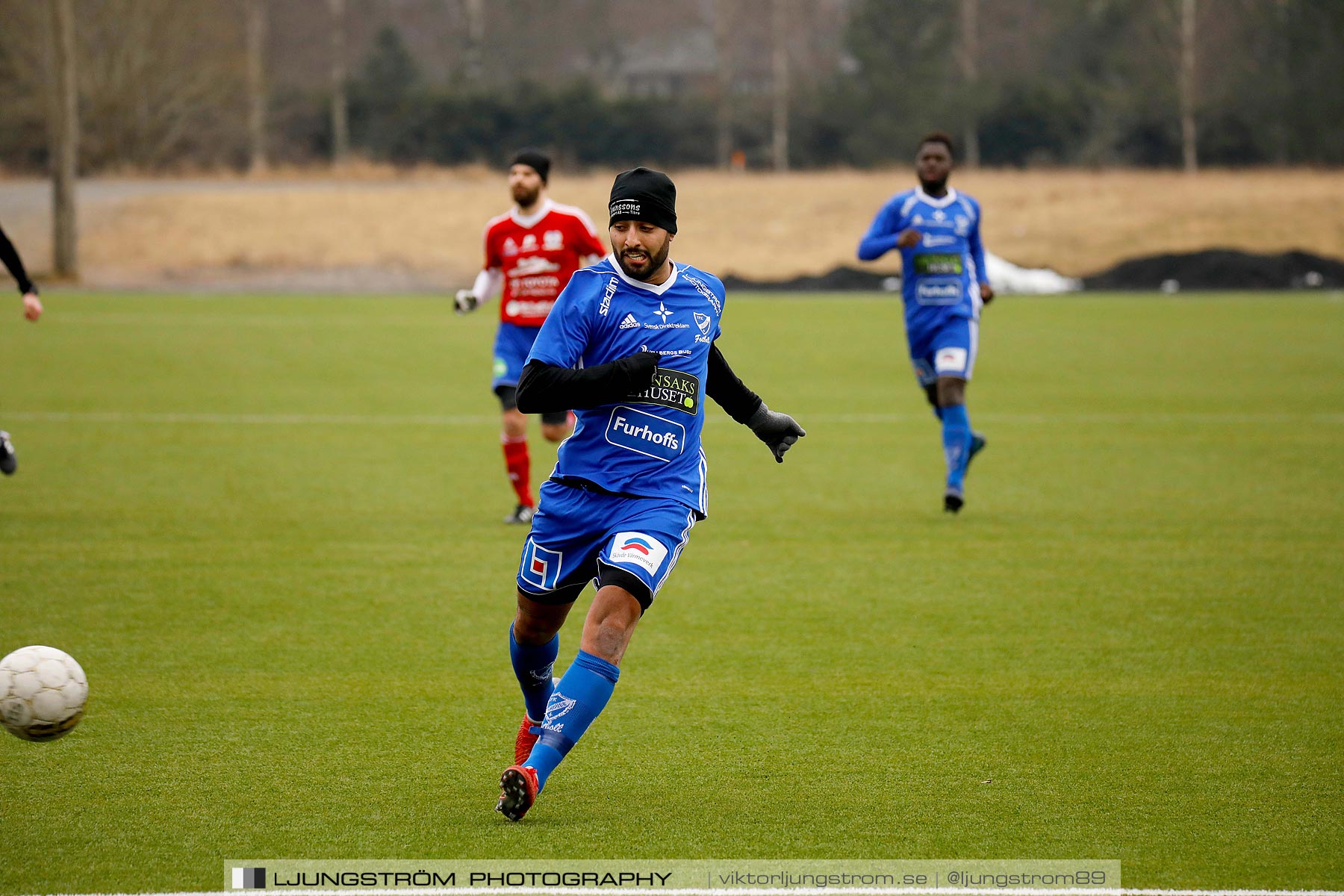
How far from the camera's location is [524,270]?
10297mm

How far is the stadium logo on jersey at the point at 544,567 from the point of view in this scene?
4934mm

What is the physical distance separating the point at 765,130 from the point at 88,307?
40.7 meters

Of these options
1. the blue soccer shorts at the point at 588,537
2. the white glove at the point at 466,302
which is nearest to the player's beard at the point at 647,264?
the blue soccer shorts at the point at 588,537

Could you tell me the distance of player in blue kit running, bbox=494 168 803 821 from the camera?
4.73m

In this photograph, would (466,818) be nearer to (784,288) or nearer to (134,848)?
(134,848)

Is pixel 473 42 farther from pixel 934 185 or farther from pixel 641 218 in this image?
pixel 641 218

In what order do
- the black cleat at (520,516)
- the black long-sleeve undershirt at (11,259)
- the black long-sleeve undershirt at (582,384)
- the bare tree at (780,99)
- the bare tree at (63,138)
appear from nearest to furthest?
1. the black long-sleeve undershirt at (582,384)
2. the black long-sleeve undershirt at (11,259)
3. the black cleat at (520,516)
4. the bare tree at (63,138)
5. the bare tree at (780,99)

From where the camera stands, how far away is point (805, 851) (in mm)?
4543

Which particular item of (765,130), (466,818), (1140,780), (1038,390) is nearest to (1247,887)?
(1140,780)

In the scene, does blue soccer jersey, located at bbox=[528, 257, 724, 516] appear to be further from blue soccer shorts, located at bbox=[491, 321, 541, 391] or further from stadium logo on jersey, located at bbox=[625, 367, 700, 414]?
blue soccer shorts, located at bbox=[491, 321, 541, 391]

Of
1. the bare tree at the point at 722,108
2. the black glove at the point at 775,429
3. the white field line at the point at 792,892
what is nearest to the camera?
the white field line at the point at 792,892

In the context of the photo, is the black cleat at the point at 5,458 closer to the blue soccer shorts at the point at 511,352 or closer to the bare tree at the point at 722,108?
the blue soccer shorts at the point at 511,352

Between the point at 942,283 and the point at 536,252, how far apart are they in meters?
3.00

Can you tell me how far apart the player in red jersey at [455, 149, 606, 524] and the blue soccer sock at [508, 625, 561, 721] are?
4.93 metres
